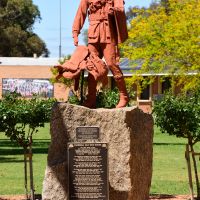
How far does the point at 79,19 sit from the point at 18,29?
2416 inches

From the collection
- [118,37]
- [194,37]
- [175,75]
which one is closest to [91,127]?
[118,37]

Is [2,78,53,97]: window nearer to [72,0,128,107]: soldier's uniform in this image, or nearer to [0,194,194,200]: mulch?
[0,194,194,200]: mulch

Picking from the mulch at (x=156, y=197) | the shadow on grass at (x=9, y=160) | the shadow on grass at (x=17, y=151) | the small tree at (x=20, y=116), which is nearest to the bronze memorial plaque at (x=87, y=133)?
the mulch at (x=156, y=197)

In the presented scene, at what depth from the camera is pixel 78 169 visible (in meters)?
11.8

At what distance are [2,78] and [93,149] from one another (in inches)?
2035

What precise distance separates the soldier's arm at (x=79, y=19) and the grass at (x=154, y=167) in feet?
18.8

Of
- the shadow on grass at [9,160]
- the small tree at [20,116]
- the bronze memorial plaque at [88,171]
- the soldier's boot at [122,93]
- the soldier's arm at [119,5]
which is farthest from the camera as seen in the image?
the shadow on grass at [9,160]

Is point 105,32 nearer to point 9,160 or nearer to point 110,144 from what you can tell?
point 110,144

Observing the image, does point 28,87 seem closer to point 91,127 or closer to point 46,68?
point 46,68

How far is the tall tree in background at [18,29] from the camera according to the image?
2867 inches

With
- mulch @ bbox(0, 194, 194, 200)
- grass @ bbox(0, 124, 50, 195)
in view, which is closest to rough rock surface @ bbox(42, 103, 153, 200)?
mulch @ bbox(0, 194, 194, 200)

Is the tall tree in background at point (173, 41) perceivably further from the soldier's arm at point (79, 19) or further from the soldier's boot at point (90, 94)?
the soldier's boot at point (90, 94)

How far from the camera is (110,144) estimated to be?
40.0ft

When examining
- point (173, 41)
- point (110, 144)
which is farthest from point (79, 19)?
point (173, 41)
